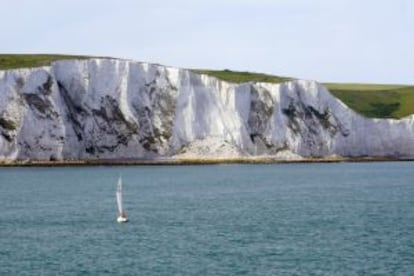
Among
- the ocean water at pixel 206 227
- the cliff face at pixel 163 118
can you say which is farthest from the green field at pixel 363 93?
the ocean water at pixel 206 227

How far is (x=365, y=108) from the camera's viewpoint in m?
143

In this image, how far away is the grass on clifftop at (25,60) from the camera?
99.4 meters

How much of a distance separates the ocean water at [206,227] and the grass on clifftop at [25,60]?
24176 millimetres

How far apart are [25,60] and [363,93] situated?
7009cm

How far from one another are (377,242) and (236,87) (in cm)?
7166

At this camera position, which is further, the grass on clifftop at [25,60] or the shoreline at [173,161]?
the grass on clifftop at [25,60]

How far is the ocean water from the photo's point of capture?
32.8 meters

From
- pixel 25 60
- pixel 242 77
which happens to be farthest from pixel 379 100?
pixel 25 60

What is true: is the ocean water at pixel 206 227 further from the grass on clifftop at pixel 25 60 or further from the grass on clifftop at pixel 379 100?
the grass on clifftop at pixel 379 100

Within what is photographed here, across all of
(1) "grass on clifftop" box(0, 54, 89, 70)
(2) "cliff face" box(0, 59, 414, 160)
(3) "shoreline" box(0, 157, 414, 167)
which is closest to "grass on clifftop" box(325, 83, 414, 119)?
(2) "cliff face" box(0, 59, 414, 160)

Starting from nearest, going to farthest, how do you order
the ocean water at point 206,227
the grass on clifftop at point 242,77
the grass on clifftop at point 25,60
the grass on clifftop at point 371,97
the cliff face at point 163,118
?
the ocean water at point 206,227
the cliff face at point 163,118
the grass on clifftop at point 25,60
the grass on clifftop at point 242,77
the grass on clifftop at point 371,97

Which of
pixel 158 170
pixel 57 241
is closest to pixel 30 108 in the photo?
pixel 158 170

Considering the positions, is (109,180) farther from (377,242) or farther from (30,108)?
(377,242)

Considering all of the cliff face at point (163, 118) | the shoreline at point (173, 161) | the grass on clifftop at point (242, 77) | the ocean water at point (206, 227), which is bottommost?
the ocean water at point (206, 227)
